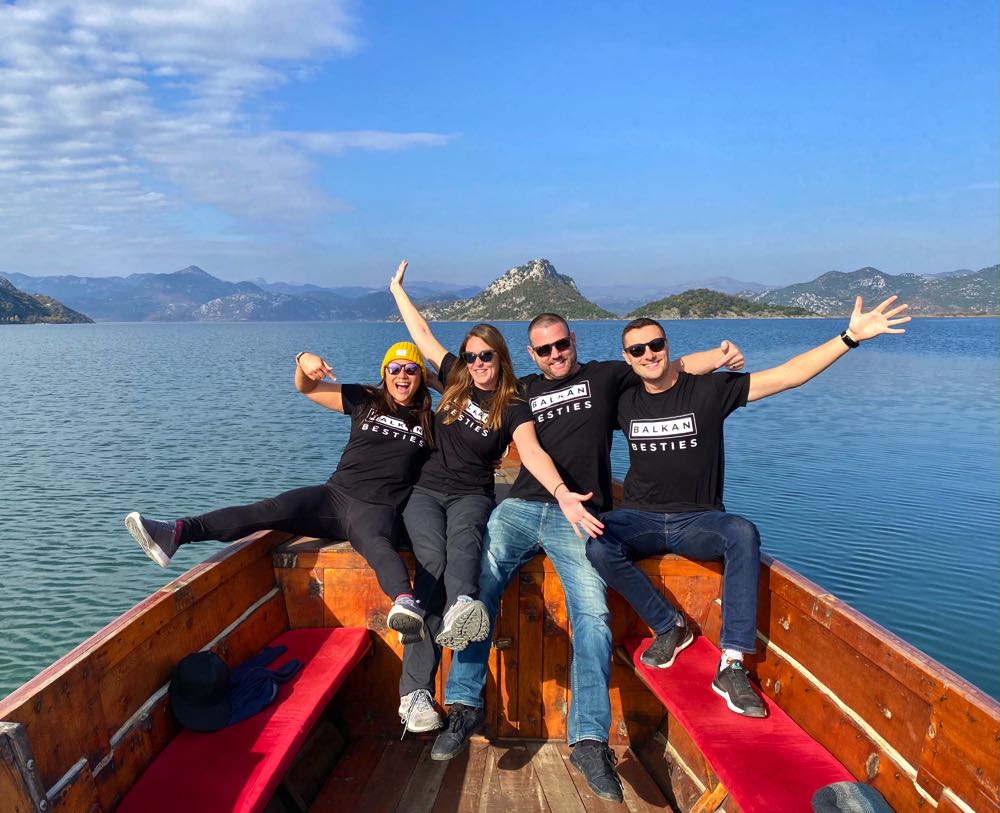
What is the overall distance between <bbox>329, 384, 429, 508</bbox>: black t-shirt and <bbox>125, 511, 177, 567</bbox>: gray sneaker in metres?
1.08

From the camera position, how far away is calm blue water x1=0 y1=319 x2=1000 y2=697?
32.1 feet

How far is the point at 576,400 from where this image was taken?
479 cm

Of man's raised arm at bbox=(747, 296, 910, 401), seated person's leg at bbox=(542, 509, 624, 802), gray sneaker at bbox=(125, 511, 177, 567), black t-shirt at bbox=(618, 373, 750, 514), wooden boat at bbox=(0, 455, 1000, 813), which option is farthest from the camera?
black t-shirt at bbox=(618, 373, 750, 514)

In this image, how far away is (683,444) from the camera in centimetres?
448

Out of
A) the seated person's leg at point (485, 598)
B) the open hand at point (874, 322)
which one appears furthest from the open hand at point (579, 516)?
the open hand at point (874, 322)

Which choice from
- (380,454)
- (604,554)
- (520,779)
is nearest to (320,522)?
(380,454)

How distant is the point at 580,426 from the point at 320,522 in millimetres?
1837

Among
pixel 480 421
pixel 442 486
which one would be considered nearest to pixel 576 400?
pixel 480 421

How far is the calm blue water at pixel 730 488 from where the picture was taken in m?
9.77

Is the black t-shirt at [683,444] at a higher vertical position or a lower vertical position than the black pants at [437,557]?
higher

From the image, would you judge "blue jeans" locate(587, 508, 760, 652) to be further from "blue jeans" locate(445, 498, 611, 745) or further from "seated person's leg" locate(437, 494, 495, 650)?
"seated person's leg" locate(437, 494, 495, 650)

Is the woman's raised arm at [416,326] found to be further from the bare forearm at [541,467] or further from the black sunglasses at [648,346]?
the black sunglasses at [648,346]

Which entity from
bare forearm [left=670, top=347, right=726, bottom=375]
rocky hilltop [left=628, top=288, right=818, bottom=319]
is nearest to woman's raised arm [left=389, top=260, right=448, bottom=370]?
bare forearm [left=670, top=347, right=726, bottom=375]

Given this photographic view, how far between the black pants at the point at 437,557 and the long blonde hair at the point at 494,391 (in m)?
0.58
